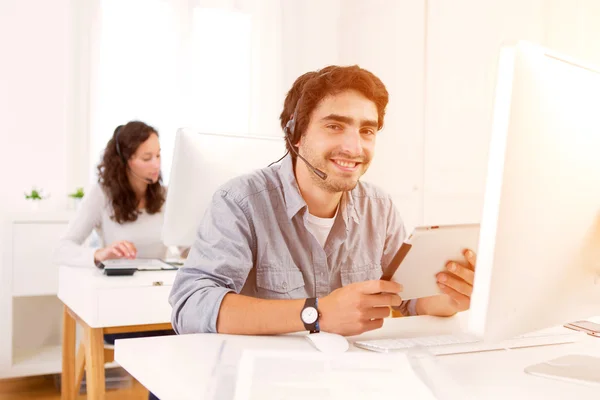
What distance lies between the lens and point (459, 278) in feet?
3.56

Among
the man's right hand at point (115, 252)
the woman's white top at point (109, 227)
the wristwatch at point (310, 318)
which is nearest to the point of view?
the wristwatch at point (310, 318)

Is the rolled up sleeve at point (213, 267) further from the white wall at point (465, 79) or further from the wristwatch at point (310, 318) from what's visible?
the white wall at point (465, 79)

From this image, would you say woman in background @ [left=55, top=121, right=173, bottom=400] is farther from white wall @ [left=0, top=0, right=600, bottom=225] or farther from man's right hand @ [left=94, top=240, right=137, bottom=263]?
white wall @ [left=0, top=0, right=600, bottom=225]

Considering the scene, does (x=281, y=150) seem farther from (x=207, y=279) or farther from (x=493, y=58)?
(x=493, y=58)

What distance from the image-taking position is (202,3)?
13.1 feet

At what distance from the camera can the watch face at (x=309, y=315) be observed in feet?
3.50

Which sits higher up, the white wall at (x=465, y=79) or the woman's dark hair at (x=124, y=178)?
the white wall at (x=465, y=79)

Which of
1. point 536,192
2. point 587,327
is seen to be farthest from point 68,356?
point 536,192

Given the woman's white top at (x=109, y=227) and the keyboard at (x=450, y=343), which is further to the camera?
the woman's white top at (x=109, y=227)

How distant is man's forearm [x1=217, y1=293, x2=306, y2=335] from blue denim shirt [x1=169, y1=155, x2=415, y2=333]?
3 cm

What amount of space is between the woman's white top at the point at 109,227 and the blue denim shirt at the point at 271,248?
143 centimetres

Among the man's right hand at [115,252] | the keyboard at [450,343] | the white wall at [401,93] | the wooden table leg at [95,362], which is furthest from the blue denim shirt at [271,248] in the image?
the white wall at [401,93]

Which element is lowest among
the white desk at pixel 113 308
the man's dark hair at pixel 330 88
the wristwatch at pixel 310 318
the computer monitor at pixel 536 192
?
the white desk at pixel 113 308

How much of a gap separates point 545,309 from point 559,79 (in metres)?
0.30
